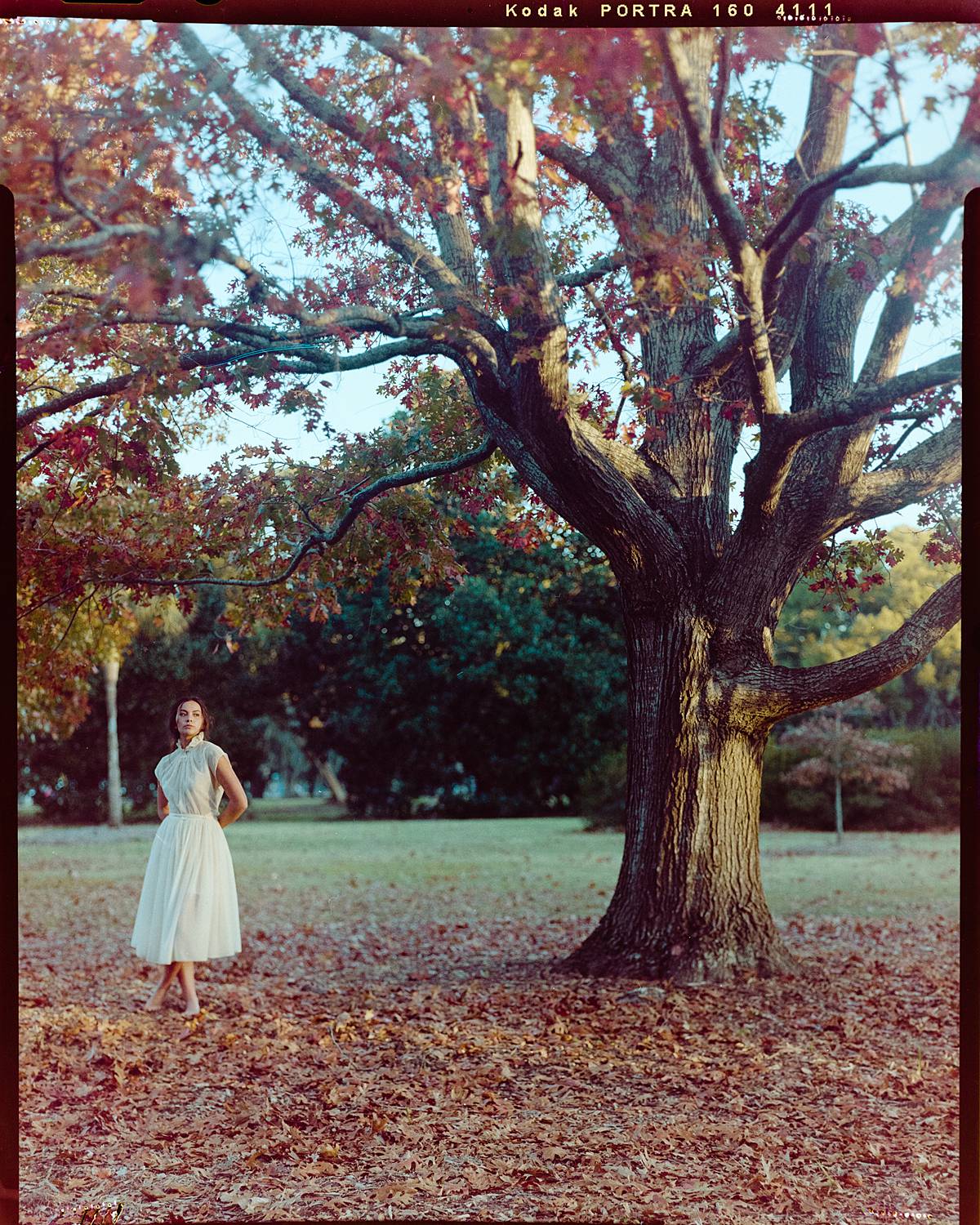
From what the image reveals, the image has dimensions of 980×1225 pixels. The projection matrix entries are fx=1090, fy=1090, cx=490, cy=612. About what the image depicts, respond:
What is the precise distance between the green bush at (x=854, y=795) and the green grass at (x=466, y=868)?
0.75ft

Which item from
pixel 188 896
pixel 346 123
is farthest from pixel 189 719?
pixel 346 123

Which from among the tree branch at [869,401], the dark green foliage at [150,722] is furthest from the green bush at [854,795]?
the tree branch at [869,401]

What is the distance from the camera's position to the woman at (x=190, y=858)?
4648 millimetres

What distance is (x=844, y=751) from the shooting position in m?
12.1

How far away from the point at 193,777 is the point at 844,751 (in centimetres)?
911

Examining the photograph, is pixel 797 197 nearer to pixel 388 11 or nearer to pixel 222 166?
pixel 388 11

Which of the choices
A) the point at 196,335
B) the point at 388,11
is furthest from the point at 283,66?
the point at 196,335

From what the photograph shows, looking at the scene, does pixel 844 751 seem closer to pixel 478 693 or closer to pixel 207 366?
pixel 478 693

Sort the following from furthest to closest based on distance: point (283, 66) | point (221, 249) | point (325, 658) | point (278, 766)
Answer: point (278, 766)
point (325, 658)
point (283, 66)
point (221, 249)

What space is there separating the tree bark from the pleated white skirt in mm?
5442

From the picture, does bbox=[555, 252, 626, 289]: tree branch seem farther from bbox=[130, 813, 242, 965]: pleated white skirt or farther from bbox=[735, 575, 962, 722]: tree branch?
bbox=[130, 813, 242, 965]: pleated white skirt

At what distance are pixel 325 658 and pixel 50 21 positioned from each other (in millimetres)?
6775

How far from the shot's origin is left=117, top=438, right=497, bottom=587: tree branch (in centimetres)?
479

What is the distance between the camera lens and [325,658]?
996cm
